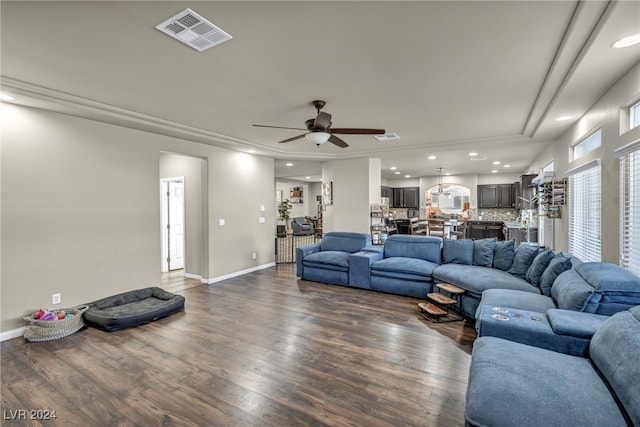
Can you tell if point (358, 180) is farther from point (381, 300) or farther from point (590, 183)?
point (590, 183)

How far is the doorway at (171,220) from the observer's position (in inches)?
253

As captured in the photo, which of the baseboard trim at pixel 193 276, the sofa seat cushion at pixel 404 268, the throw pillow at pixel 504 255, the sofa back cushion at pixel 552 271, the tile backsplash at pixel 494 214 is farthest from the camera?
the tile backsplash at pixel 494 214

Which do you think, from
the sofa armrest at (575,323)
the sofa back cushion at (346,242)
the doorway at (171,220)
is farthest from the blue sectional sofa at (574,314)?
the doorway at (171,220)

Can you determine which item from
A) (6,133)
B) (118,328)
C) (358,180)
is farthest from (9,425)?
(358,180)

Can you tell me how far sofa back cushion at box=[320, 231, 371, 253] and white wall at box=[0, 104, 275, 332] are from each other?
293cm

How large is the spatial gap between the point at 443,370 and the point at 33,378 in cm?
353

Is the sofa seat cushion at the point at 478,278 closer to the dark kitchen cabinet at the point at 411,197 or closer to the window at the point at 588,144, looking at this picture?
the window at the point at 588,144

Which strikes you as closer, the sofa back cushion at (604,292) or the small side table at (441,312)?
the sofa back cushion at (604,292)

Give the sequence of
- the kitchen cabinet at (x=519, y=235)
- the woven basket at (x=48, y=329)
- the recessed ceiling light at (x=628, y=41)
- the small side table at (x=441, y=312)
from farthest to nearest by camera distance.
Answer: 1. the kitchen cabinet at (x=519, y=235)
2. the small side table at (x=441, y=312)
3. the woven basket at (x=48, y=329)
4. the recessed ceiling light at (x=628, y=41)

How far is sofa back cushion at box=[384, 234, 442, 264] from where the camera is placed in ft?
16.3

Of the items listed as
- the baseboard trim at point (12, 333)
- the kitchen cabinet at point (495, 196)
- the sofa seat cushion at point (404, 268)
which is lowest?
the baseboard trim at point (12, 333)

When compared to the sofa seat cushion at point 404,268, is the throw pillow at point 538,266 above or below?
above

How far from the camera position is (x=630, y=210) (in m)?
2.57

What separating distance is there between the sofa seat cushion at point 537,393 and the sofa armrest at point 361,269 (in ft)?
10.7
